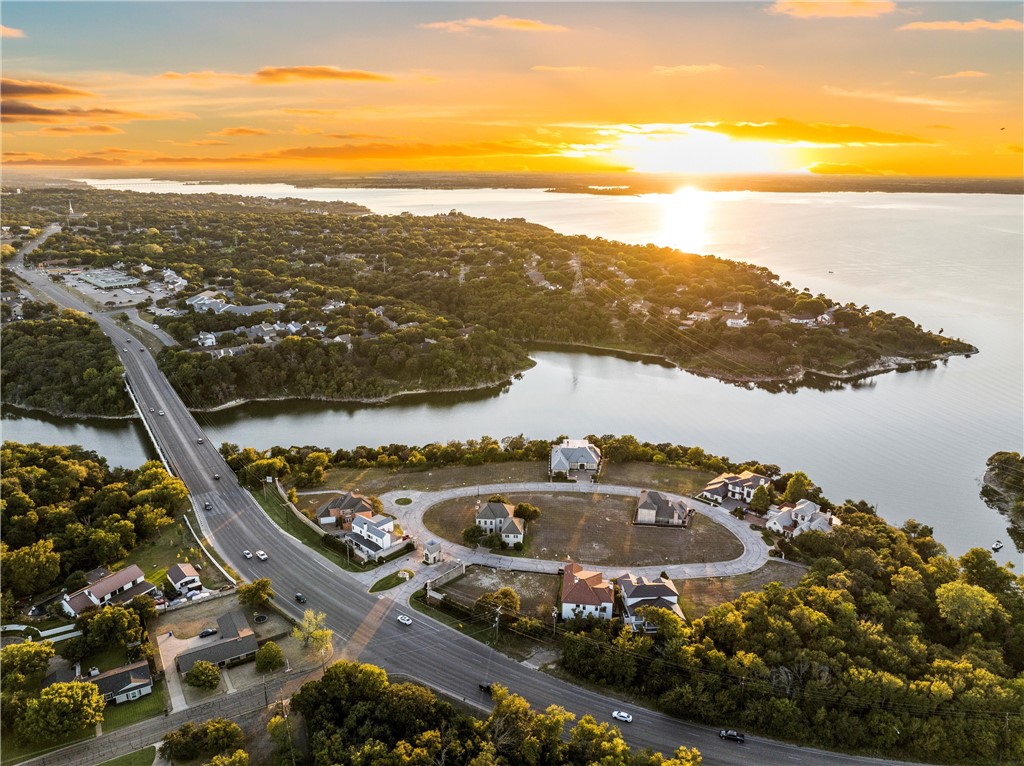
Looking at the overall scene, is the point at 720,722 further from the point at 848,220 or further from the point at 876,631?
the point at 848,220

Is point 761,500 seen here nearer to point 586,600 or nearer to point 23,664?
point 586,600

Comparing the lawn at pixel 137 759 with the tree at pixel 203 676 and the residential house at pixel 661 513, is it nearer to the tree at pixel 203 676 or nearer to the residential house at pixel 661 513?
the tree at pixel 203 676

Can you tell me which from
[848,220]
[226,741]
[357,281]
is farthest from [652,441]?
[848,220]

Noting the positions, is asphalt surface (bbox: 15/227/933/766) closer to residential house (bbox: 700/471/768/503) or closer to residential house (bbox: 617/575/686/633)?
residential house (bbox: 617/575/686/633)

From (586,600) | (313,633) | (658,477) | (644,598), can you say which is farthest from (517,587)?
(658,477)

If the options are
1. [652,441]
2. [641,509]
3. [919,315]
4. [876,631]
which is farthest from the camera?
[919,315]

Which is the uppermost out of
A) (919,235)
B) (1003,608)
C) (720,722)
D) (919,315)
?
(919,235)

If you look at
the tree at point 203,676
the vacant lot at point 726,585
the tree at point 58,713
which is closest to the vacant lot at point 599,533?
the vacant lot at point 726,585
